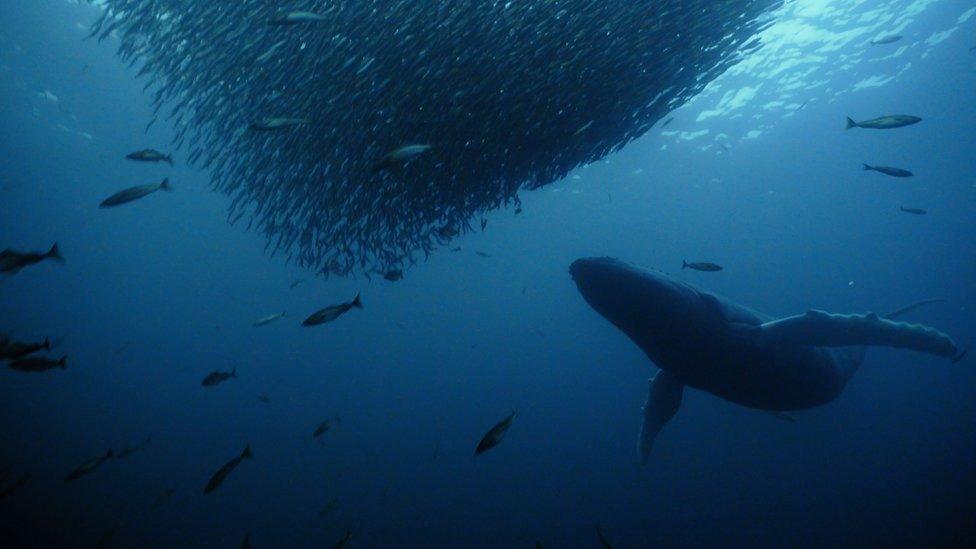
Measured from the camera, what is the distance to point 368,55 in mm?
6531

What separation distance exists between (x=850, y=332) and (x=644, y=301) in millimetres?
2157

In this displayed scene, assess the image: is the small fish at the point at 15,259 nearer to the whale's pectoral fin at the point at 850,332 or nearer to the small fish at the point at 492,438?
the small fish at the point at 492,438

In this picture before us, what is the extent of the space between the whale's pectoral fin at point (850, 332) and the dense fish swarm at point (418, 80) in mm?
4221

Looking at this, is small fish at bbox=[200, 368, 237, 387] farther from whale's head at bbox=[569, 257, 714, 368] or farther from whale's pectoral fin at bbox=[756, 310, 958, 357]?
whale's pectoral fin at bbox=[756, 310, 958, 357]

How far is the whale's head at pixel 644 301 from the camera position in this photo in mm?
4691

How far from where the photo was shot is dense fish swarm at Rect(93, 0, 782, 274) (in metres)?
6.35

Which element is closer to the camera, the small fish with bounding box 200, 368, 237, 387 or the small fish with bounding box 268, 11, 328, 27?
the small fish with bounding box 268, 11, 328, 27

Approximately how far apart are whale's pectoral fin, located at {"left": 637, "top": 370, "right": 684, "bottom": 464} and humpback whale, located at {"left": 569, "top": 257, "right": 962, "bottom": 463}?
55 centimetres

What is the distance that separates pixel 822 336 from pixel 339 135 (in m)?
6.77

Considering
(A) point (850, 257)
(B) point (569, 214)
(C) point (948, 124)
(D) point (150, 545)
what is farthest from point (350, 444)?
(A) point (850, 257)

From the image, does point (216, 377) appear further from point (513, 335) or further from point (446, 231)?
point (513, 335)

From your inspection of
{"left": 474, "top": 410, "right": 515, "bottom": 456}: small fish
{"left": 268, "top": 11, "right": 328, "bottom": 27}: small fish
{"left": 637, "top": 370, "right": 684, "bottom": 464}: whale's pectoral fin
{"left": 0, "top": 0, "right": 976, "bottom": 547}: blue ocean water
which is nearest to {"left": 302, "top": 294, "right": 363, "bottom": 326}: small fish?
{"left": 474, "top": 410, "right": 515, "bottom": 456}: small fish

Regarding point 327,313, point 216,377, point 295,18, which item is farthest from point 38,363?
point 295,18

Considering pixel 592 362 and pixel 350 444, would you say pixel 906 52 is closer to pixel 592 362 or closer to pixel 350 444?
pixel 350 444
